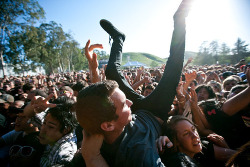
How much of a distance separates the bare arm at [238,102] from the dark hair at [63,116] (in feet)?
7.12

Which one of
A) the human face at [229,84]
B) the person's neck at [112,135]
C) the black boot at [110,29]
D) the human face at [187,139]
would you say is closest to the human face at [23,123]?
the person's neck at [112,135]

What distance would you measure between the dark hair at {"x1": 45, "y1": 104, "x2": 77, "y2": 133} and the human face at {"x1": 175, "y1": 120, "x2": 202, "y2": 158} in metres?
1.43

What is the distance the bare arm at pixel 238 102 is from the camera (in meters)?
1.67

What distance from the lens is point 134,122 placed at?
1437mm

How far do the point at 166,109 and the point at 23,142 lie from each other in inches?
89.6

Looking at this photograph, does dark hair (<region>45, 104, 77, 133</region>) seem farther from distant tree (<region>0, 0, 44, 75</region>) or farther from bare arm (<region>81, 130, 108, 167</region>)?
distant tree (<region>0, 0, 44, 75</region>)

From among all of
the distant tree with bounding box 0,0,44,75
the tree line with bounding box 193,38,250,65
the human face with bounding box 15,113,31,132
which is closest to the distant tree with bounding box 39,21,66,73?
the distant tree with bounding box 0,0,44,75

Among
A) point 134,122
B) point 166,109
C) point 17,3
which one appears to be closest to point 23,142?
point 134,122

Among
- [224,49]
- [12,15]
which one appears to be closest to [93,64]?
[12,15]

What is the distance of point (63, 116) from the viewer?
75.3 inches

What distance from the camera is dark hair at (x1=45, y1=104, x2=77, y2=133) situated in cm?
188

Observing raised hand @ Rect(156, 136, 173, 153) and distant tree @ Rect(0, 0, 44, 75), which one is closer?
raised hand @ Rect(156, 136, 173, 153)

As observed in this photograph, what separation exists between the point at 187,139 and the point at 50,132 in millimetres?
1727

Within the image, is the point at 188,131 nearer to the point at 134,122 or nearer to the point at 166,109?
the point at 166,109
